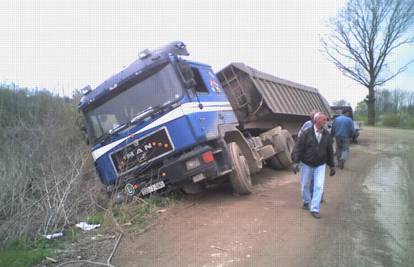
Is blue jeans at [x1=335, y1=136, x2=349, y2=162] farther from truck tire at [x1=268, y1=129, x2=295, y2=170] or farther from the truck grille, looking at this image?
the truck grille

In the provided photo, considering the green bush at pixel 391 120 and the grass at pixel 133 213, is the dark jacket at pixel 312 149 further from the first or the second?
the green bush at pixel 391 120

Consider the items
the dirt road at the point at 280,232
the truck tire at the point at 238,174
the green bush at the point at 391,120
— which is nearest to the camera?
the dirt road at the point at 280,232

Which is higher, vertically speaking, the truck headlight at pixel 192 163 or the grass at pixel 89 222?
the truck headlight at pixel 192 163

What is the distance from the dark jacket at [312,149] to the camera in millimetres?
5211

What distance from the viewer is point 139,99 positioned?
5.74m

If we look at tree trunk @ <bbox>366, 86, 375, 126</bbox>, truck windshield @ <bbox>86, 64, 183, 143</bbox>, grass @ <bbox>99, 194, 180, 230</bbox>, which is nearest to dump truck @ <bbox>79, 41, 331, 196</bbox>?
truck windshield @ <bbox>86, 64, 183, 143</bbox>

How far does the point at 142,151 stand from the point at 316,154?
9.20 ft

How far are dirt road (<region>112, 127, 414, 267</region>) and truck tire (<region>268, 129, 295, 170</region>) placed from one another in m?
2.02

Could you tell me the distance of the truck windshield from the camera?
221 inches

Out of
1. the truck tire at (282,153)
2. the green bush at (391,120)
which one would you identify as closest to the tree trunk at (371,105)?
the green bush at (391,120)

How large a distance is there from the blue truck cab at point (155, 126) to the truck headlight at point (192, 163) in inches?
0.6

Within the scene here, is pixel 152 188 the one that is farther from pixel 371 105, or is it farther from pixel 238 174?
pixel 371 105

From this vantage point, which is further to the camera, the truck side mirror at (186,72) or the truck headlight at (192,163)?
the truck side mirror at (186,72)

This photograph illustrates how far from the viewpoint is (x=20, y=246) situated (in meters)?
4.25
